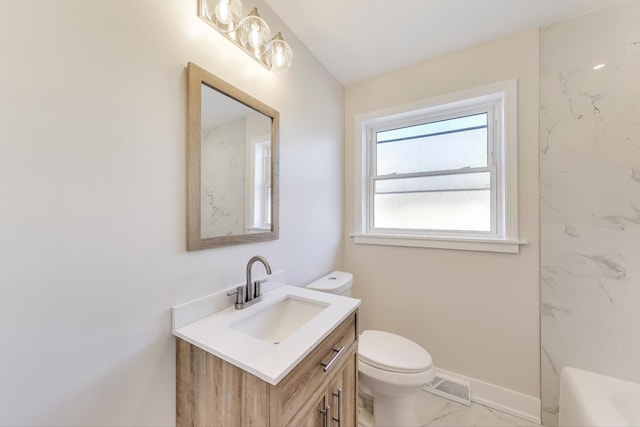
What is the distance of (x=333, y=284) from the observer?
1615 millimetres

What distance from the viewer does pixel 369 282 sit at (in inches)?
79.7

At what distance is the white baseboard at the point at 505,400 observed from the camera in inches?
58.0

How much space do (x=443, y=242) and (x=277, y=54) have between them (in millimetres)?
1590

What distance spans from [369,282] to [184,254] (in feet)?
4.93

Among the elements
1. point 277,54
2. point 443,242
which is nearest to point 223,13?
point 277,54

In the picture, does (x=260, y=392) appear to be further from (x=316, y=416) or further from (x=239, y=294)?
(x=239, y=294)

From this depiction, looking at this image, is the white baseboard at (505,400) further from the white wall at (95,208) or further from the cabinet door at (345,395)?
the white wall at (95,208)

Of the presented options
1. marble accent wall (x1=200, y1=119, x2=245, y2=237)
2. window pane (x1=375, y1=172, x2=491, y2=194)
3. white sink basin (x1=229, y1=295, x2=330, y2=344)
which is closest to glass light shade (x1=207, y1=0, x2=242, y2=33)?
marble accent wall (x1=200, y1=119, x2=245, y2=237)

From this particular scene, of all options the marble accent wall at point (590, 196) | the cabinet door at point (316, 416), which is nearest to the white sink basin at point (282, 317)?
the cabinet door at point (316, 416)

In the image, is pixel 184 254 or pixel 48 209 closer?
pixel 48 209

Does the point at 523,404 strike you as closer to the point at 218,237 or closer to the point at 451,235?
the point at 451,235

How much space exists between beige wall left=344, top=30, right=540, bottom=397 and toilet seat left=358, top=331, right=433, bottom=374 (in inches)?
→ 18.1

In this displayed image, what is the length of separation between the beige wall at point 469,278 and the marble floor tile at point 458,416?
0.18 metres

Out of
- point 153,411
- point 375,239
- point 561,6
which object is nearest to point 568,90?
point 561,6
